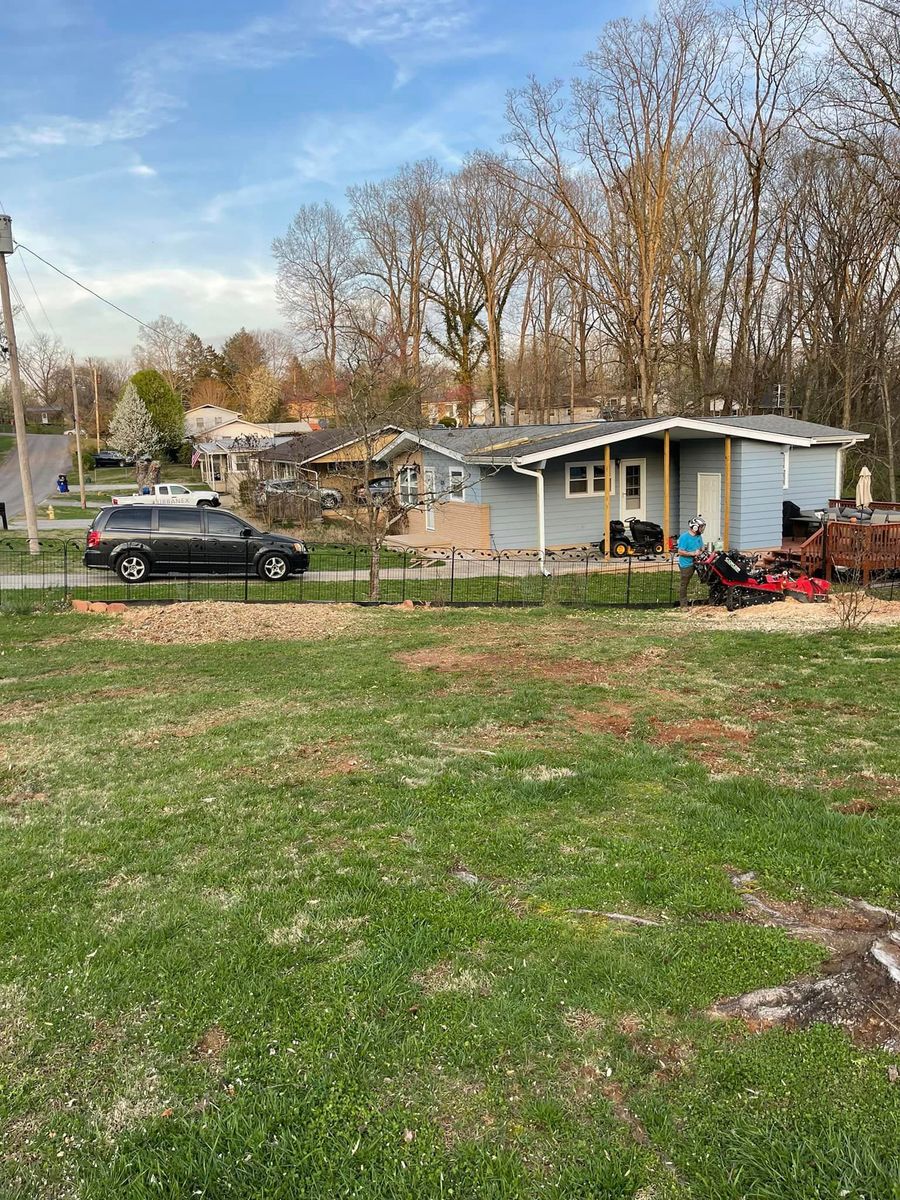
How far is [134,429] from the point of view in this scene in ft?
190

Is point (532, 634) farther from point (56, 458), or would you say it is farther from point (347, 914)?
point (56, 458)

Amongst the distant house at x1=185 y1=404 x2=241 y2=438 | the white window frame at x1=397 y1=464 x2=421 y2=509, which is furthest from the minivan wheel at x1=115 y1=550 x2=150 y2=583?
the distant house at x1=185 y1=404 x2=241 y2=438

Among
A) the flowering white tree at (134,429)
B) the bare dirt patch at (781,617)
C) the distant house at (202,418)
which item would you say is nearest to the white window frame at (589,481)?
the bare dirt patch at (781,617)

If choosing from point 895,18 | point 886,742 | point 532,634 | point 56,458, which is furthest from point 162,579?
point 56,458

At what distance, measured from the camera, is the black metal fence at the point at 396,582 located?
49.8 feet

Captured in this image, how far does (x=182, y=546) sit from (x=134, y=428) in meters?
44.5

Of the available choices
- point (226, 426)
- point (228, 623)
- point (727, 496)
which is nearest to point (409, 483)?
point (727, 496)

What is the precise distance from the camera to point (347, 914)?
3986 millimetres

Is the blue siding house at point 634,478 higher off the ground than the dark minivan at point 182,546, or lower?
higher

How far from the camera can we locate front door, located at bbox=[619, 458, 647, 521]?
2309 centimetres

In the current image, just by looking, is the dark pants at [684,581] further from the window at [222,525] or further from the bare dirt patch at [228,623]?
the window at [222,525]

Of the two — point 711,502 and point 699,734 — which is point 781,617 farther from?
point 711,502

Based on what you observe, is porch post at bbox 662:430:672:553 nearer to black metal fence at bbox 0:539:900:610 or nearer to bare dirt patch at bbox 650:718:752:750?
black metal fence at bbox 0:539:900:610

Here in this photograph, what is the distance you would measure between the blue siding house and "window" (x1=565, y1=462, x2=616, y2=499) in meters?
0.03
